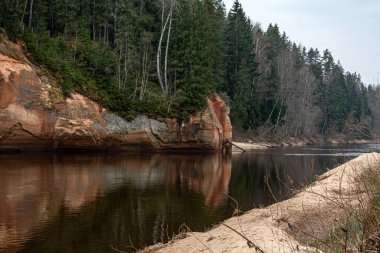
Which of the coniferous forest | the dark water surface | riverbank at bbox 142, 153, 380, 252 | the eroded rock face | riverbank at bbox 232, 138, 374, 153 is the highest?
the coniferous forest

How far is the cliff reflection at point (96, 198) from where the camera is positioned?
486 inches

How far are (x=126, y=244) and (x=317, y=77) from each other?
96804 millimetres

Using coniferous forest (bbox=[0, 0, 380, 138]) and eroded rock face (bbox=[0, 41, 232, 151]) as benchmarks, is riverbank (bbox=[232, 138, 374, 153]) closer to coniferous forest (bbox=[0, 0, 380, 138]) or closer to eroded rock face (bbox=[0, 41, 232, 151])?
coniferous forest (bbox=[0, 0, 380, 138])

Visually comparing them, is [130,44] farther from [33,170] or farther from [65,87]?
[33,170]

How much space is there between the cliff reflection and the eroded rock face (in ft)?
21.4

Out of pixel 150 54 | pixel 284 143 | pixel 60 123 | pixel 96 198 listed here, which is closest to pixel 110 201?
pixel 96 198

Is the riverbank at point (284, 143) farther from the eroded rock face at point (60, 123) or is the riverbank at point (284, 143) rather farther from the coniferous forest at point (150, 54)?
the eroded rock face at point (60, 123)

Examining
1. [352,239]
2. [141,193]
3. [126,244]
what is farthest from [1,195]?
[352,239]

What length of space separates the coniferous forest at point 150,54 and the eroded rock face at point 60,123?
1.25 metres

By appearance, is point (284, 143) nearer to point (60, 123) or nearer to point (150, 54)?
point (150, 54)

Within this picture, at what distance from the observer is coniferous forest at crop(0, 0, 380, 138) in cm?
4194

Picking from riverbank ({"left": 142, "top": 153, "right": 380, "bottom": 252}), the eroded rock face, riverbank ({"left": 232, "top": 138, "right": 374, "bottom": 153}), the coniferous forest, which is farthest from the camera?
riverbank ({"left": 232, "top": 138, "right": 374, "bottom": 153})

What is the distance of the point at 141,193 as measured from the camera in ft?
64.0

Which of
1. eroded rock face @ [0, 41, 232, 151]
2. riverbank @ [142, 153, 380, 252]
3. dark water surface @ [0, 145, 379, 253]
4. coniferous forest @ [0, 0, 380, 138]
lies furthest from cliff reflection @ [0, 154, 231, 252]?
coniferous forest @ [0, 0, 380, 138]
